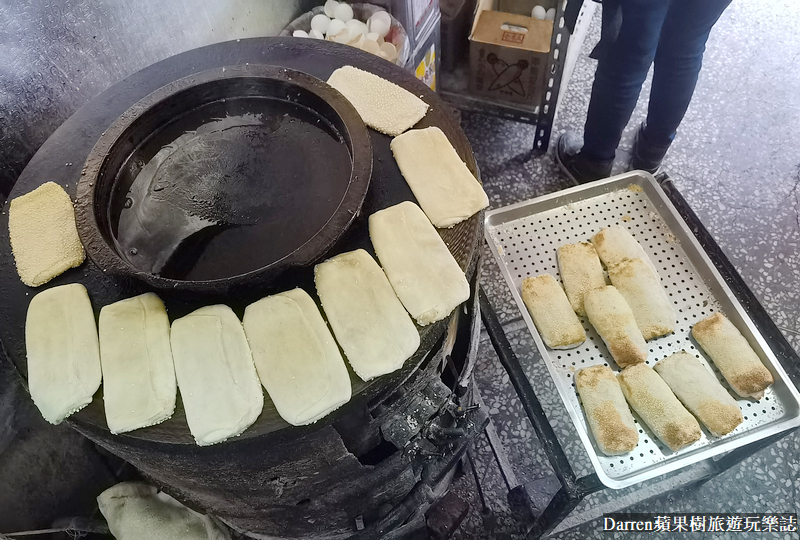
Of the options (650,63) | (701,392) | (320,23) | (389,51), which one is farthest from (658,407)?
(320,23)

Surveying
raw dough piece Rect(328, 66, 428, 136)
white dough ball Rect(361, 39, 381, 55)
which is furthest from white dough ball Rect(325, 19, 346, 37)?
raw dough piece Rect(328, 66, 428, 136)

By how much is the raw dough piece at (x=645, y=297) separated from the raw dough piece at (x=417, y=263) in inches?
43.0

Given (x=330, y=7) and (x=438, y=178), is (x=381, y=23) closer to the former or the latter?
(x=330, y=7)

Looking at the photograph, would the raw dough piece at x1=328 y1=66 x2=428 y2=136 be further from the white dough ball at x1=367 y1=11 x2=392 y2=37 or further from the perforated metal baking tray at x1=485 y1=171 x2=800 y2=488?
the white dough ball at x1=367 y1=11 x2=392 y2=37

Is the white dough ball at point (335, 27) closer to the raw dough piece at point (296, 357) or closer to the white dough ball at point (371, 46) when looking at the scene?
the white dough ball at point (371, 46)

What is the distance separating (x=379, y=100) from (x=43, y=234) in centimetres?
86

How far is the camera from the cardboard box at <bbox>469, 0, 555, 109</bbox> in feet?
9.78

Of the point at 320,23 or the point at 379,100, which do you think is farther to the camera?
the point at 320,23

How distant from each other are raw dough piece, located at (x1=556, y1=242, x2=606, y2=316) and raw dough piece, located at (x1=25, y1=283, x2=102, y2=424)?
1.63m

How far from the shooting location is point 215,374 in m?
1.11

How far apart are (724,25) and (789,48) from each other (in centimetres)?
46

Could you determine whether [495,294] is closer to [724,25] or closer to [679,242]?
[679,242]

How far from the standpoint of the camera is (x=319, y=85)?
4.50ft

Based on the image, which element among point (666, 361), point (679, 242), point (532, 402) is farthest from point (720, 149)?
point (532, 402)
